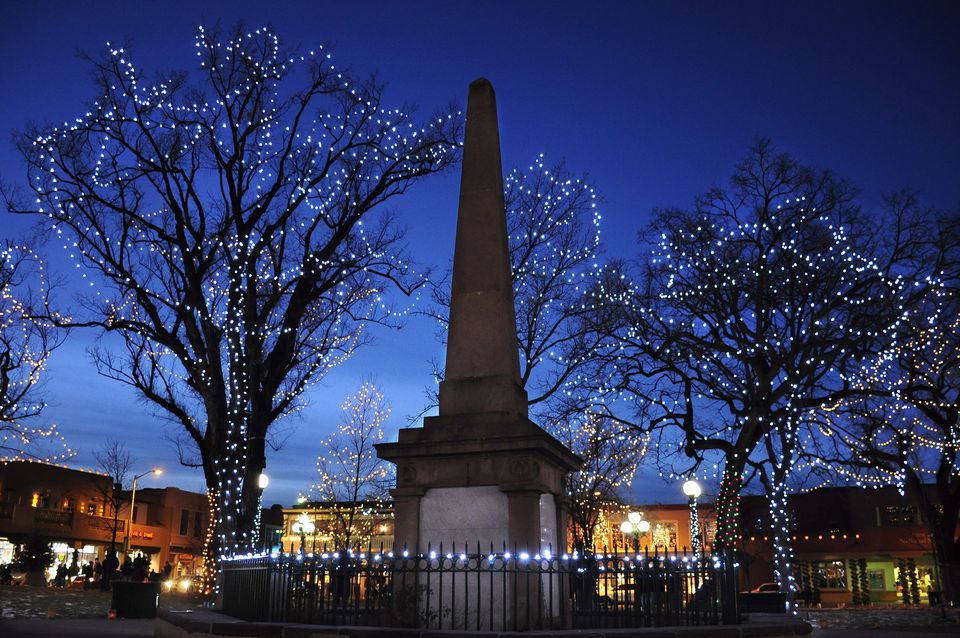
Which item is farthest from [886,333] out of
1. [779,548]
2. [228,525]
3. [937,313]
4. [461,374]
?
[228,525]

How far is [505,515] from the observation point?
9.49 metres

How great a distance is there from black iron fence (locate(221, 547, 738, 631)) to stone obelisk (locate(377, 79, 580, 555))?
16.4 inches

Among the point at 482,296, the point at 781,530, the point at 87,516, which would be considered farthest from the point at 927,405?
the point at 87,516

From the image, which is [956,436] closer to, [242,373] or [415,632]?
[242,373]

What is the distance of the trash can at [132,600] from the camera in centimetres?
1952

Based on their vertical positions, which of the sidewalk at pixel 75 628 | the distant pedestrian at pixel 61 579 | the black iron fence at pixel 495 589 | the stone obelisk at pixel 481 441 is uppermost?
the stone obelisk at pixel 481 441

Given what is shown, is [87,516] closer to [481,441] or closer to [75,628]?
[75,628]

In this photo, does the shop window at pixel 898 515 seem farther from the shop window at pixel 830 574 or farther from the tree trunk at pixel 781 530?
the tree trunk at pixel 781 530

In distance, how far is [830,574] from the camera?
53406mm

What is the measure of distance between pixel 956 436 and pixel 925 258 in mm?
10475

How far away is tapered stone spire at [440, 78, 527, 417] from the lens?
34.2 ft

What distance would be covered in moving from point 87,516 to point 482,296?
53.4 meters

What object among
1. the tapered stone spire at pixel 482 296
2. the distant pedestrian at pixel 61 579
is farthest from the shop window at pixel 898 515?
the distant pedestrian at pixel 61 579

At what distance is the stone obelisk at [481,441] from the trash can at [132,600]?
1301cm
